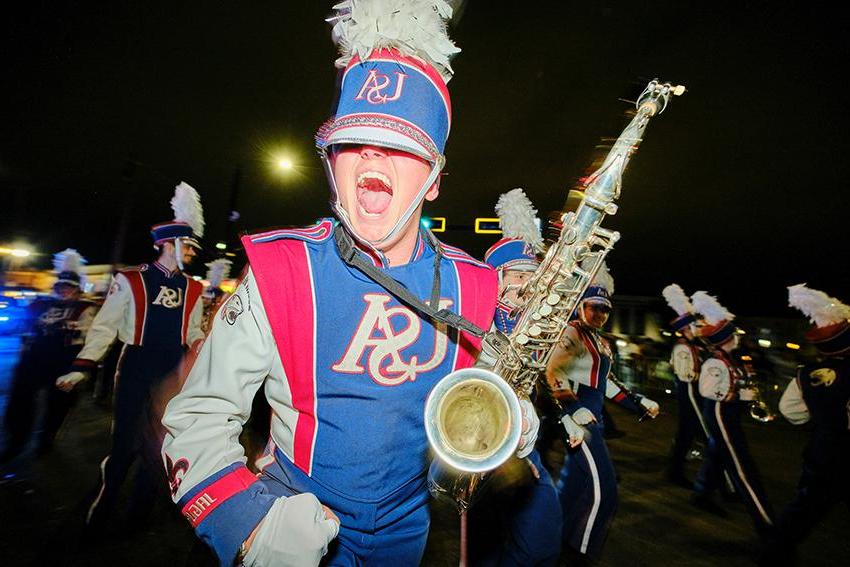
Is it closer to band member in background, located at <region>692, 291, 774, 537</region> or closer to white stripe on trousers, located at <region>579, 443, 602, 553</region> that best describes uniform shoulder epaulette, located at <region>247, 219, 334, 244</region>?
white stripe on trousers, located at <region>579, 443, 602, 553</region>

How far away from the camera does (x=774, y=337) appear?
17484 millimetres

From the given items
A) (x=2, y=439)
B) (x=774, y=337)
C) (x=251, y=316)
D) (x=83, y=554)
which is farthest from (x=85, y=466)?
(x=774, y=337)

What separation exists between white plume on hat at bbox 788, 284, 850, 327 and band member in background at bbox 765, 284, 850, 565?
0.50m

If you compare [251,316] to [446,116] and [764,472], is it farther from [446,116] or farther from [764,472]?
[764,472]

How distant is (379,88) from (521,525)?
10.3 feet

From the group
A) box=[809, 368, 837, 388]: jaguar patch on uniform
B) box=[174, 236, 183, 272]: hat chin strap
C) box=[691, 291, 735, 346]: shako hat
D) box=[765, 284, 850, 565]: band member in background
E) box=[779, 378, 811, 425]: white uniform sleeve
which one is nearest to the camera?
box=[765, 284, 850, 565]: band member in background

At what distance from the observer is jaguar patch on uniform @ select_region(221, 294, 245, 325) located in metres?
1.68

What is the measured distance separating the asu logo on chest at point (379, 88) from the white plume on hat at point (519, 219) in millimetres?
A: 2870

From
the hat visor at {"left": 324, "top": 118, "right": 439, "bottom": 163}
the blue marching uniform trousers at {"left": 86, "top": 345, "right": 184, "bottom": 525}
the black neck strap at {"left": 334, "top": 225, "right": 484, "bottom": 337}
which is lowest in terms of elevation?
the blue marching uniform trousers at {"left": 86, "top": 345, "right": 184, "bottom": 525}

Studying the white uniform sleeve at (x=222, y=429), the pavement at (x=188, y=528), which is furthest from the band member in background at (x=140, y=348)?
the white uniform sleeve at (x=222, y=429)

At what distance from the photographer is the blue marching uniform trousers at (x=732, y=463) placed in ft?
16.3

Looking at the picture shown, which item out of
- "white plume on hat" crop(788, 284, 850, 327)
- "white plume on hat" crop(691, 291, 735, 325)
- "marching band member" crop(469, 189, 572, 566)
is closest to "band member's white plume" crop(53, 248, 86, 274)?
"marching band member" crop(469, 189, 572, 566)

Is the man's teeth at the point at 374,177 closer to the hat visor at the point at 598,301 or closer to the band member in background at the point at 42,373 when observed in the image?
the hat visor at the point at 598,301

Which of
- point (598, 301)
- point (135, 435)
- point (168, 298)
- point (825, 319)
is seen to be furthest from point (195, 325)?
point (825, 319)
